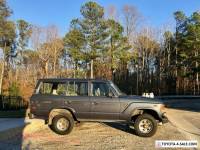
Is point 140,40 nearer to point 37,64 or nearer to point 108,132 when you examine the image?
point 37,64

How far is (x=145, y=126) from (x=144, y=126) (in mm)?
35

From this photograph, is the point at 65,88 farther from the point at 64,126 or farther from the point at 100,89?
the point at 64,126

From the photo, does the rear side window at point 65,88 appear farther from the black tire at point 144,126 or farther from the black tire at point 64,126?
the black tire at point 144,126

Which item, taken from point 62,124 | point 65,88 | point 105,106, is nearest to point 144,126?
point 105,106

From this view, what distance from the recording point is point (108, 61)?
63.9 meters

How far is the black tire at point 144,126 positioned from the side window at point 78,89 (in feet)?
7.11

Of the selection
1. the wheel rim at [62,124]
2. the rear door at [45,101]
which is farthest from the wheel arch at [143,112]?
the rear door at [45,101]

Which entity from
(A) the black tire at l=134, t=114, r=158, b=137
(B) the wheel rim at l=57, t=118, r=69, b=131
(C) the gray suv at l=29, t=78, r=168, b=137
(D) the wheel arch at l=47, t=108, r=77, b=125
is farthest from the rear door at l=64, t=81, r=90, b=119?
(A) the black tire at l=134, t=114, r=158, b=137

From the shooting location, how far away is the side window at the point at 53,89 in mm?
15070

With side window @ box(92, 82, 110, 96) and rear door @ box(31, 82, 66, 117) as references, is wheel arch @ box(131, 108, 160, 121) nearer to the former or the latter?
side window @ box(92, 82, 110, 96)

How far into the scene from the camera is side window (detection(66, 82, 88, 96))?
49.1 feet

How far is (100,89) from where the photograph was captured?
14922 mm

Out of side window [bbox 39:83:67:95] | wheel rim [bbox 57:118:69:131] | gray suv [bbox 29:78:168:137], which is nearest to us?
gray suv [bbox 29:78:168:137]

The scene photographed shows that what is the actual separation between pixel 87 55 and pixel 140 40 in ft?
64.7
